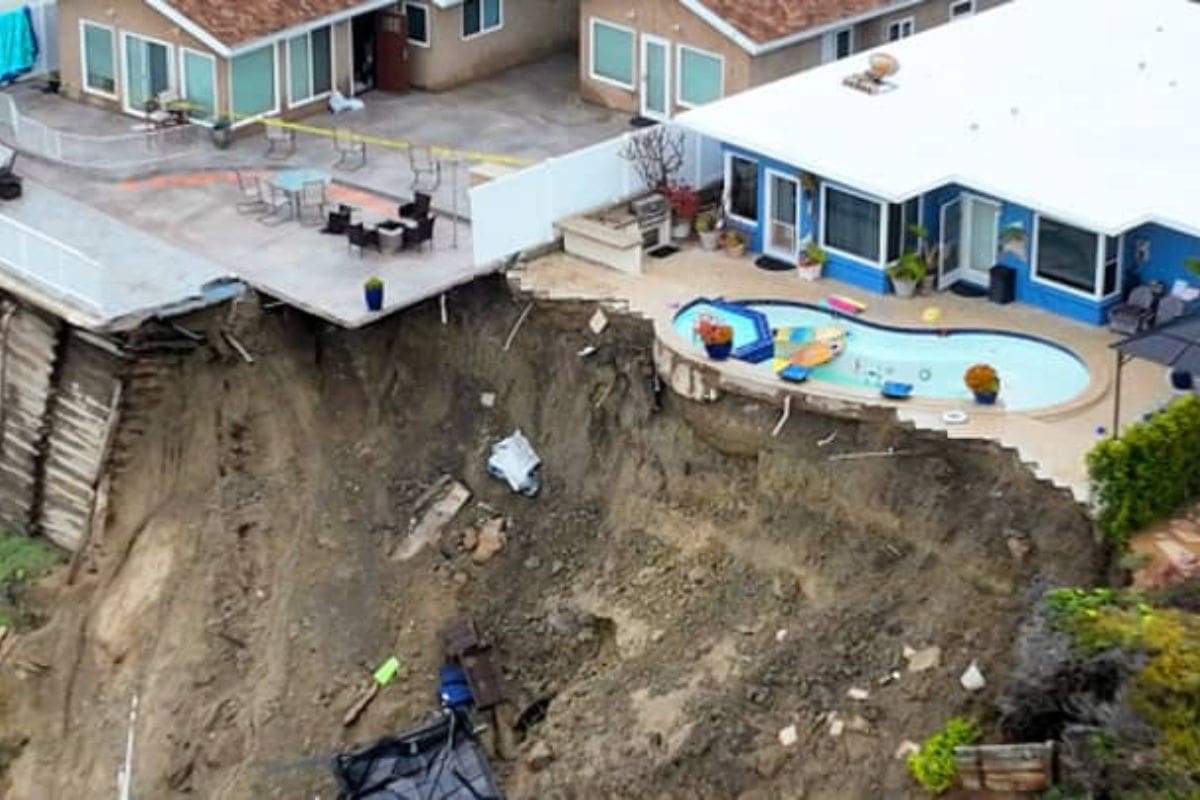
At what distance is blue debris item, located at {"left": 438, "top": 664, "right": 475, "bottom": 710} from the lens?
43500 mm

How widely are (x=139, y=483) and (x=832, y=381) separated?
41.1 ft

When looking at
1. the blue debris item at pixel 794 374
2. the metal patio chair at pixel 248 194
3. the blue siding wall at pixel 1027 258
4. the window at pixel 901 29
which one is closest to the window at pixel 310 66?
the metal patio chair at pixel 248 194

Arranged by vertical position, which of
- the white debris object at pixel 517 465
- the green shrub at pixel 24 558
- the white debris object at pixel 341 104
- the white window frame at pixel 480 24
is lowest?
the green shrub at pixel 24 558

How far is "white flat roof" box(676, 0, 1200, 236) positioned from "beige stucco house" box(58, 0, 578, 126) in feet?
30.1

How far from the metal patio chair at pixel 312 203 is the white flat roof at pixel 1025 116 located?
707cm

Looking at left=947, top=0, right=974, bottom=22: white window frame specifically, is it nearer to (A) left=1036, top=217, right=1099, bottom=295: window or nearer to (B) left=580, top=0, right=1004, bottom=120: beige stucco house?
(B) left=580, top=0, right=1004, bottom=120: beige stucco house

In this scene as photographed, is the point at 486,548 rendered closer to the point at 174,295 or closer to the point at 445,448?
the point at 445,448

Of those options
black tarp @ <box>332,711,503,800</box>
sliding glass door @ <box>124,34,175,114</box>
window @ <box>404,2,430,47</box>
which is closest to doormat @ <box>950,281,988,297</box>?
black tarp @ <box>332,711,503,800</box>

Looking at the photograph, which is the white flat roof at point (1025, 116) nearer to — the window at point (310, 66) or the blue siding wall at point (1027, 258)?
the blue siding wall at point (1027, 258)

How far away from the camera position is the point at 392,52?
5688cm

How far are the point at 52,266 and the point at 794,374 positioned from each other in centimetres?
1350

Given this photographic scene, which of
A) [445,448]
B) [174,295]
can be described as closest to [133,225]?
[174,295]

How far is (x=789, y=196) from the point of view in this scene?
48.2m

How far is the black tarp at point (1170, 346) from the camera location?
1580 inches
